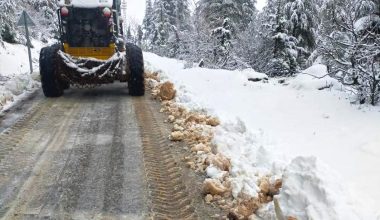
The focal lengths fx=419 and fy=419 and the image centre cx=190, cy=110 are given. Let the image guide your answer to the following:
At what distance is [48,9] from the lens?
35.0 metres

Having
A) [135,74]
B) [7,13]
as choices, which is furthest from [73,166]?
[7,13]

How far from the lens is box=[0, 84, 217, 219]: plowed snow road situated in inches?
171

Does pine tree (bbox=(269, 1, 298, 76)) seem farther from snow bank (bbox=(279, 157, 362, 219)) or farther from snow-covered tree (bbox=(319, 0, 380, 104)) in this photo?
snow bank (bbox=(279, 157, 362, 219))

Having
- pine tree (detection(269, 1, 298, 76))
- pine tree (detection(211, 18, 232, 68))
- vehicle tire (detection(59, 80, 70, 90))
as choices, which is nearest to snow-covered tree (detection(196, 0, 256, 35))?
pine tree (detection(211, 18, 232, 68))

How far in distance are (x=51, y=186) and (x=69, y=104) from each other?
5.15 metres

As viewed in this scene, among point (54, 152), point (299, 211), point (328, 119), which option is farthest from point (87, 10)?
point (299, 211)

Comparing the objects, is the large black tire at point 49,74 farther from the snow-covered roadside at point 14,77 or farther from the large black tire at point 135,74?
the large black tire at point 135,74

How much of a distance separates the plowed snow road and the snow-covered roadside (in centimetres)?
203

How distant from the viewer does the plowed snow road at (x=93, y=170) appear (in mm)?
4332

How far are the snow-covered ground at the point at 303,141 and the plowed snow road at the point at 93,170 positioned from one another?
770 mm

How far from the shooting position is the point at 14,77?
45.2ft

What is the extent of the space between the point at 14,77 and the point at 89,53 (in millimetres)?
4020

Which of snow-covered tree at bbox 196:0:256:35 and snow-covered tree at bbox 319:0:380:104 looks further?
snow-covered tree at bbox 196:0:256:35

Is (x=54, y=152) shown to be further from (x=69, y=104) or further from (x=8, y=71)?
(x=8, y=71)
